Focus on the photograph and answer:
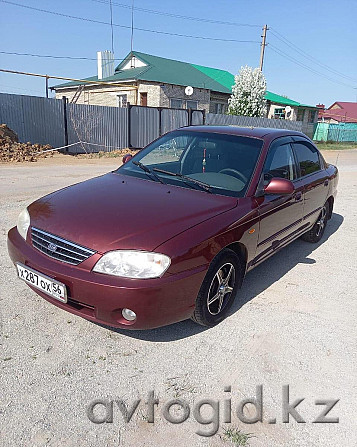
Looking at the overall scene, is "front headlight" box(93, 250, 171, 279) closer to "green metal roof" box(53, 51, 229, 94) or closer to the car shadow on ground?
the car shadow on ground

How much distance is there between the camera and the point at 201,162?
12.7 feet

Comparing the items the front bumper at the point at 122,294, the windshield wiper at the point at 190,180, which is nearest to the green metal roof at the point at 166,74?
the windshield wiper at the point at 190,180

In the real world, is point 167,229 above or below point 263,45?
below

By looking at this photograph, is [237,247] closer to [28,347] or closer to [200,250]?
[200,250]

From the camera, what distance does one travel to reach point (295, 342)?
302 cm

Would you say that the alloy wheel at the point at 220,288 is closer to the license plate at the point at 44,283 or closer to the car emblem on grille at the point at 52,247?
the license plate at the point at 44,283

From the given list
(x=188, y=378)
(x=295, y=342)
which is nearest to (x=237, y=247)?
(x=295, y=342)

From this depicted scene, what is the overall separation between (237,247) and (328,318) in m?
1.11

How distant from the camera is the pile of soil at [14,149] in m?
13.4

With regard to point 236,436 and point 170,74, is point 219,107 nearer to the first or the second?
point 170,74

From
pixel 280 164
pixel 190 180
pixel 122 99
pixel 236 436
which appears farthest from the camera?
pixel 122 99

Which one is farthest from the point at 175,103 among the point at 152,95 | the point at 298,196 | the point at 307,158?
the point at 298,196

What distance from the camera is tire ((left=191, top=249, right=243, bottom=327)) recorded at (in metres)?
A: 2.88

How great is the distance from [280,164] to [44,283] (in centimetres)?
270
